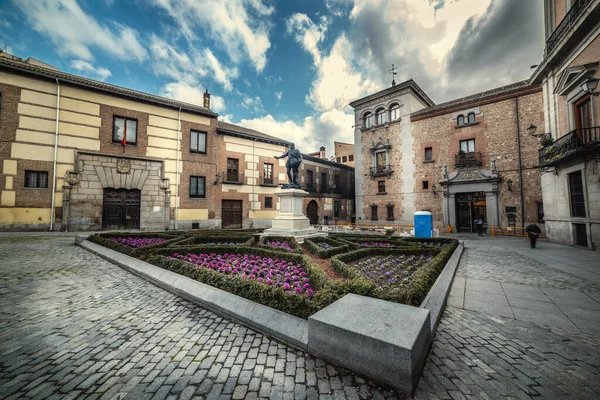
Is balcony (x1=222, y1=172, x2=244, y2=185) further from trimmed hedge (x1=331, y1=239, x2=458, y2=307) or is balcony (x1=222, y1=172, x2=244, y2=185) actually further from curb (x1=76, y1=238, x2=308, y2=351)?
trimmed hedge (x1=331, y1=239, x2=458, y2=307)

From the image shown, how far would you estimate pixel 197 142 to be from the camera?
18312 mm

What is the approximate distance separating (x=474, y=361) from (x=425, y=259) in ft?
16.3

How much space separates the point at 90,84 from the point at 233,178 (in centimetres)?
1073

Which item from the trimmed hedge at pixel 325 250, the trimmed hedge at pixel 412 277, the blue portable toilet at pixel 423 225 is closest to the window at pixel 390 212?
the blue portable toilet at pixel 423 225

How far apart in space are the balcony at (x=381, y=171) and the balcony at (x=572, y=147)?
1109 cm

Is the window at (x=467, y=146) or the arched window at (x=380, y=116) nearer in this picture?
the window at (x=467, y=146)

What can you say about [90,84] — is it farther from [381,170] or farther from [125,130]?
[381,170]

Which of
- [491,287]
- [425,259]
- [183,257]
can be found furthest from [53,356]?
[425,259]

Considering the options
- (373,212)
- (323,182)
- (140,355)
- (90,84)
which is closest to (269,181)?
(323,182)

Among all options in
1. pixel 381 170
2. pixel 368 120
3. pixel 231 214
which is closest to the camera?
pixel 231 214

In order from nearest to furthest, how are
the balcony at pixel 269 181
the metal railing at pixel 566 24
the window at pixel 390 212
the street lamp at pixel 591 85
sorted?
the street lamp at pixel 591 85
the metal railing at pixel 566 24
the balcony at pixel 269 181
the window at pixel 390 212

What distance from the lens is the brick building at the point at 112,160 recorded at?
12.4m

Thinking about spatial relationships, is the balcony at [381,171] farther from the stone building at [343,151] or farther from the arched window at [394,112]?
the stone building at [343,151]

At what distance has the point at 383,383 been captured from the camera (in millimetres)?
2068
